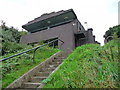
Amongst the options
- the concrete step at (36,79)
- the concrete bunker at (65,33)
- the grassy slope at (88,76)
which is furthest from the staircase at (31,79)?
the concrete bunker at (65,33)

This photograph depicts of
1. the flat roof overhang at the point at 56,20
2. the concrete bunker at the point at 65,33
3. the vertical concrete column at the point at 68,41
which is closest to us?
the vertical concrete column at the point at 68,41

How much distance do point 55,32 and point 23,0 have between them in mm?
4398

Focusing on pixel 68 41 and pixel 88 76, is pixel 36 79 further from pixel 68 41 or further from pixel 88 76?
pixel 68 41

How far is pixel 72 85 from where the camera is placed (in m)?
2.31

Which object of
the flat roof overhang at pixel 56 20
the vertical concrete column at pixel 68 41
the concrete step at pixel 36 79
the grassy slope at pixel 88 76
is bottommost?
the concrete step at pixel 36 79

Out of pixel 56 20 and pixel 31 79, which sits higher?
pixel 56 20

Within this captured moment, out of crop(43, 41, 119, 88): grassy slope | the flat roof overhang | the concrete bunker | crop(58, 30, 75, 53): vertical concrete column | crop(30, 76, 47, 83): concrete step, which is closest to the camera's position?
crop(43, 41, 119, 88): grassy slope

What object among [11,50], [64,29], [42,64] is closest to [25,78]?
[42,64]

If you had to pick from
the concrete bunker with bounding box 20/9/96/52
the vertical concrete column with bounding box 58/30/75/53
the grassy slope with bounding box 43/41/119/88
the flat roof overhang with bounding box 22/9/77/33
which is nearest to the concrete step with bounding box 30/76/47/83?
the grassy slope with bounding box 43/41/119/88

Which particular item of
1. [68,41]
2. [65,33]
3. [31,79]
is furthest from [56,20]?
[31,79]

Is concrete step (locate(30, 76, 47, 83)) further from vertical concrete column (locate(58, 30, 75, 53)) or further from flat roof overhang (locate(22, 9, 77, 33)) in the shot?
flat roof overhang (locate(22, 9, 77, 33))

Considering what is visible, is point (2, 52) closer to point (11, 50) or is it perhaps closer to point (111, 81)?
point (11, 50)

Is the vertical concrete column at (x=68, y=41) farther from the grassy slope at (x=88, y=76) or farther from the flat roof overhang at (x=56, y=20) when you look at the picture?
the grassy slope at (x=88, y=76)

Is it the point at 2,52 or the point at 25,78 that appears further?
the point at 2,52
